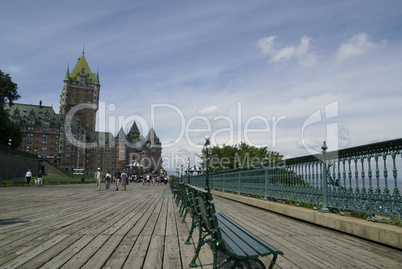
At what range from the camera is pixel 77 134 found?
125312 millimetres

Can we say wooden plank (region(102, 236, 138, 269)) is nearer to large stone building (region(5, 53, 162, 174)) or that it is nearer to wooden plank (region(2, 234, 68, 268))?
wooden plank (region(2, 234, 68, 268))

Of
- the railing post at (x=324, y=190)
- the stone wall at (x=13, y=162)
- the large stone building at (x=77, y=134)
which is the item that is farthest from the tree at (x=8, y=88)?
the large stone building at (x=77, y=134)

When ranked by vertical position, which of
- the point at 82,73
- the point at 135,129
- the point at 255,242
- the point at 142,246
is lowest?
the point at 142,246

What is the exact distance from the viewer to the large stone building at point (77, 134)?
4537 inches

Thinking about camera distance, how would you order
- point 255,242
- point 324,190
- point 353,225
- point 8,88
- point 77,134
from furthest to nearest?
point 77,134, point 8,88, point 324,190, point 353,225, point 255,242

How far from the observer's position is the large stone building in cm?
11525

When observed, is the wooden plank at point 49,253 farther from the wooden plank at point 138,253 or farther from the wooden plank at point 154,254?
the wooden plank at point 154,254

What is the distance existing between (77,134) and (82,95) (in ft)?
68.0

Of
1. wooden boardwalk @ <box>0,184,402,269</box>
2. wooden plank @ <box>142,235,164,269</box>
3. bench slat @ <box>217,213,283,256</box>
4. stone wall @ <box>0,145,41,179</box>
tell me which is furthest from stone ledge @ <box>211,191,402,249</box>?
stone wall @ <box>0,145,41,179</box>

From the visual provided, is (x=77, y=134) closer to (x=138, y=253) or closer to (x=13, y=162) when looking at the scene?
(x=13, y=162)

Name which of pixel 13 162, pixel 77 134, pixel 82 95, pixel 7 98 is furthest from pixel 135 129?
pixel 13 162

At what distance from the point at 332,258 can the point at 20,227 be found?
5.82 meters

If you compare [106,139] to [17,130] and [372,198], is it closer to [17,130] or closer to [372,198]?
[17,130]

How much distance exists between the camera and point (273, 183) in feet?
31.2
